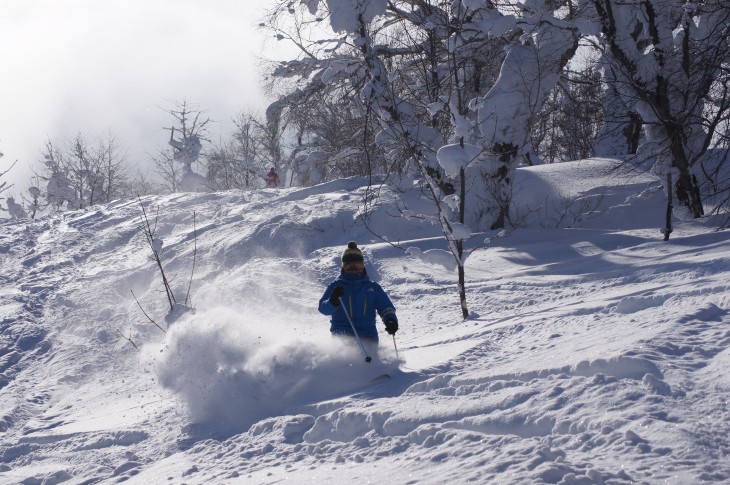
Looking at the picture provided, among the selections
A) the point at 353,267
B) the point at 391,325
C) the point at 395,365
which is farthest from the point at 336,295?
the point at 395,365

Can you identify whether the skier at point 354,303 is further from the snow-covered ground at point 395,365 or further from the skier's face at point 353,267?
the snow-covered ground at point 395,365

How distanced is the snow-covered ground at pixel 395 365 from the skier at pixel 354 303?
30 cm

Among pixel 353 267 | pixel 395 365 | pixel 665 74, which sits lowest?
pixel 395 365

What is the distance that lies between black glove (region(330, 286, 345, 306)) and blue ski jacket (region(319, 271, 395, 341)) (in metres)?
0.05

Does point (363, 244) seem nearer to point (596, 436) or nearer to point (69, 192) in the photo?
point (596, 436)

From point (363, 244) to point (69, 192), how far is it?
36.0 metres

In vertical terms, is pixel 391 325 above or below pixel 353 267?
below

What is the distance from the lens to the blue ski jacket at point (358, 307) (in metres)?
6.82

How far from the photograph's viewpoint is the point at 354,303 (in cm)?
685

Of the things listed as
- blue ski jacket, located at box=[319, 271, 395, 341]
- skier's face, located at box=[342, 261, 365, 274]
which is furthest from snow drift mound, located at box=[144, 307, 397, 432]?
skier's face, located at box=[342, 261, 365, 274]

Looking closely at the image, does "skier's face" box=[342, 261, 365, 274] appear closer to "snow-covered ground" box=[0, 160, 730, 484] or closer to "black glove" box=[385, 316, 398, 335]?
"black glove" box=[385, 316, 398, 335]

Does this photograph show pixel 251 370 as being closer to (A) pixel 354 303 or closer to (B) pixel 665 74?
(A) pixel 354 303

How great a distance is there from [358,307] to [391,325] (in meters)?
0.48

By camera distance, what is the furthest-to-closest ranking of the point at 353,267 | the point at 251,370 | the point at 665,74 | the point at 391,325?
the point at 665,74 < the point at 353,267 < the point at 391,325 < the point at 251,370
